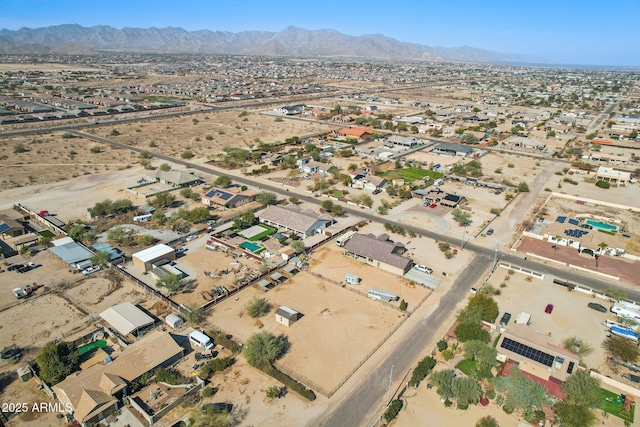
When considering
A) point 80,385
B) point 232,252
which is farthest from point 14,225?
point 80,385

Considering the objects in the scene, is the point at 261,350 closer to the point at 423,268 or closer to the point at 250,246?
the point at 250,246

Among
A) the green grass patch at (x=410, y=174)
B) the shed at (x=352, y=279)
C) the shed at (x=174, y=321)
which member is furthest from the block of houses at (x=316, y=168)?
the shed at (x=174, y=321)

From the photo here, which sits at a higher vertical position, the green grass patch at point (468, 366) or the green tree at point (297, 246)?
the green tree at point (297, 246)

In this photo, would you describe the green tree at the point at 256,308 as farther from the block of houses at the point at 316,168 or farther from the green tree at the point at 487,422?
the block of houses at the point at 316,168

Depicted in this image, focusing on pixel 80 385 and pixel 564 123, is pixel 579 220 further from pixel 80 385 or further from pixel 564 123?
pixel 564 123

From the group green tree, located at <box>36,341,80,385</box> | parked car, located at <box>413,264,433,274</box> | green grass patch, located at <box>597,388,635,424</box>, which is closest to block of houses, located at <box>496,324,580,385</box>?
green grass patch, located at <box>597,388,635,424</box>

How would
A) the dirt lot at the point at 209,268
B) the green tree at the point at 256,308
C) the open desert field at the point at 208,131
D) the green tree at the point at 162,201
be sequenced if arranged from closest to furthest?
the green tree at the point at 256,308 < the dirt lot at the point at 209,268 < the green tree at the point at 162,201 < the open desert field at the point at 208,131

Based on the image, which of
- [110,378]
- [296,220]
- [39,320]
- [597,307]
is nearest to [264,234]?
[296,220]
